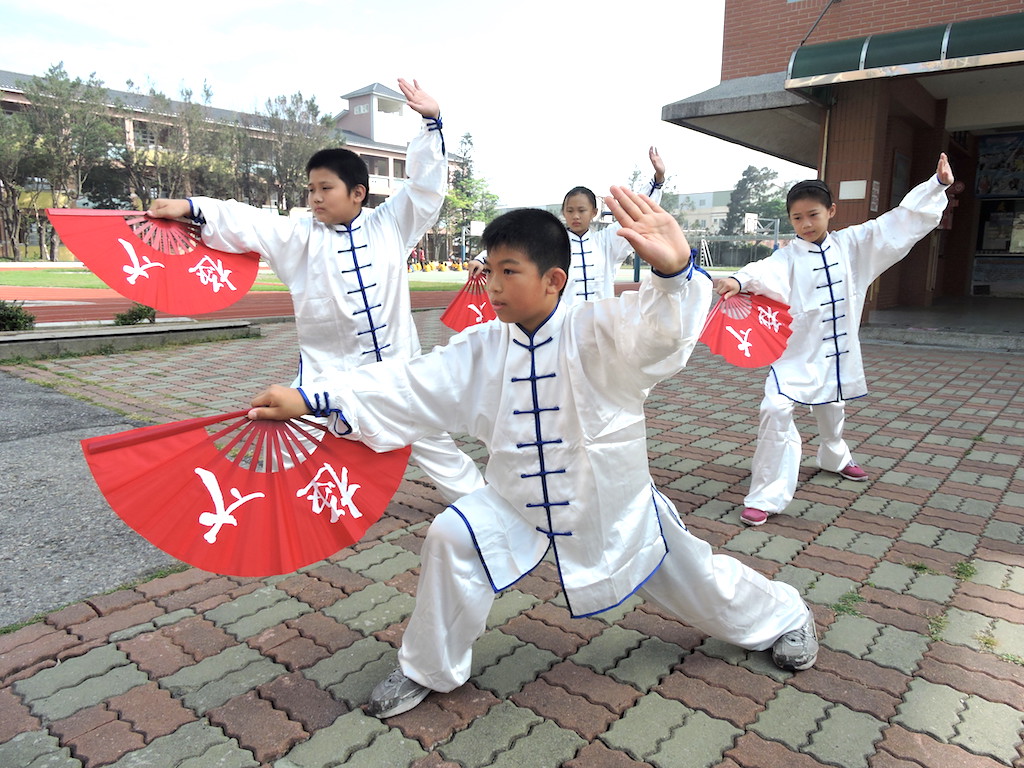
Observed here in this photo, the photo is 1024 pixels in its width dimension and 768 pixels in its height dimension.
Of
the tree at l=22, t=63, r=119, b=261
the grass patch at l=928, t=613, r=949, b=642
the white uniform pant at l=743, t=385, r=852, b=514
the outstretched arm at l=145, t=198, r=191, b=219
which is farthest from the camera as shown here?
the tree at l=22, t=63, r=119, b=261

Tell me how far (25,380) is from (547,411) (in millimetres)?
7295

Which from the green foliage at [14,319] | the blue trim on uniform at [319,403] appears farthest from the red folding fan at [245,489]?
the green foliage at [14,319]

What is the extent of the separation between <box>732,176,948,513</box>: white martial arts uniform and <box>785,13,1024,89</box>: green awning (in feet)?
21.0

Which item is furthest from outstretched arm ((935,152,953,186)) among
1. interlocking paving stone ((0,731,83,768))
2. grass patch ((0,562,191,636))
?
interlocking paving stone ((0,731,83,768))

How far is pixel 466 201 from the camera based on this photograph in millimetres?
57906

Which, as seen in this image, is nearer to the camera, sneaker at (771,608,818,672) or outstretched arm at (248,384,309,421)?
outstretched arm at (248,384,309,421)

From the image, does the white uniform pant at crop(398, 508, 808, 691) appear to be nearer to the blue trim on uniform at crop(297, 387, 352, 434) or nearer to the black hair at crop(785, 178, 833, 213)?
the blue trim on uniform at crop(297, 387, 352, 434)

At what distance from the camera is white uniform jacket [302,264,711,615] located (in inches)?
84.4

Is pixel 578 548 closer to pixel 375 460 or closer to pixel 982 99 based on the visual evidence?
pixel 375 460

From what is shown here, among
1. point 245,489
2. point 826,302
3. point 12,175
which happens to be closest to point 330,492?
point 245,489

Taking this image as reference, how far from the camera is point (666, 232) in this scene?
178 cm

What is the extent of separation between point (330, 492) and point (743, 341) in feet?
8.67

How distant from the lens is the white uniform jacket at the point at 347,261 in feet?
11.9

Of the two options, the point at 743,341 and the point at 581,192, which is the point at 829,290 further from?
the point at 581,192
